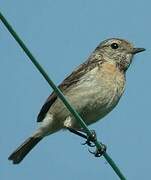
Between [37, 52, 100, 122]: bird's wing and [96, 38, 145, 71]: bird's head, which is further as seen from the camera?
[96, 38, 145, 71]: bird's head

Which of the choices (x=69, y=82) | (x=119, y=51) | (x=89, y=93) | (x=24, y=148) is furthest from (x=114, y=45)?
(x=24, y=148)

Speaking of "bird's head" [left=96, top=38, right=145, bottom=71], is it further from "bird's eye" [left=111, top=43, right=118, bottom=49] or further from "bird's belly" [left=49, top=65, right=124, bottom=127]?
"bird's belly" [left=49, top=65, right=124, bottom=127]

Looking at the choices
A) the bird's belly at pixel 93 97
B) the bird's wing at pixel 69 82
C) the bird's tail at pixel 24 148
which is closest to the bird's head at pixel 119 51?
the bird's wing at pixel 69 82

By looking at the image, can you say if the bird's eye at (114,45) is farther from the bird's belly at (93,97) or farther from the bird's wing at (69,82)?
the bird's belly at (93,97)

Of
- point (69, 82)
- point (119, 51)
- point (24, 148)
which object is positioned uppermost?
point (69, 82)

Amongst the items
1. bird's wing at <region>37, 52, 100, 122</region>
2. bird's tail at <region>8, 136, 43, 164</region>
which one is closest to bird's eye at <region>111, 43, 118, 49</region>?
bird's wing at <region>37, 52, 100, 122</region>

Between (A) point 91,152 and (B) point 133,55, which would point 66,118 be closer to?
(A) point 91,152

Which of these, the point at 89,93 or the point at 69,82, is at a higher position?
the point at 69,82

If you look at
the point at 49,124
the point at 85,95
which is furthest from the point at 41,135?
the point at 85,95

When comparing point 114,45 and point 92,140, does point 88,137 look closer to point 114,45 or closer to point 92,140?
point 92,140
